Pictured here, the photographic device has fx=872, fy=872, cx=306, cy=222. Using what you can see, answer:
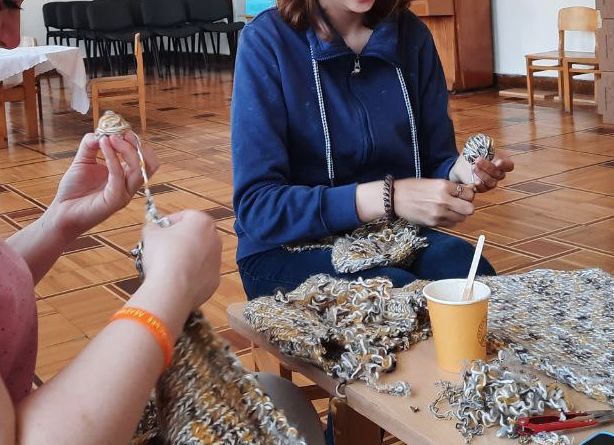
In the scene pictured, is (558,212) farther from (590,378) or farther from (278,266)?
(590,378)

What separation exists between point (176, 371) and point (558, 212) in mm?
2962

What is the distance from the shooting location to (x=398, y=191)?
1.52 meters

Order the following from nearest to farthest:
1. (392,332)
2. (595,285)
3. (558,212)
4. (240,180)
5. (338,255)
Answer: (392,332) < (595,285) < (338,255) < (240,180) < (558,212)

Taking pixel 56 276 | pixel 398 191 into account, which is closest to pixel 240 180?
pixel 398 191

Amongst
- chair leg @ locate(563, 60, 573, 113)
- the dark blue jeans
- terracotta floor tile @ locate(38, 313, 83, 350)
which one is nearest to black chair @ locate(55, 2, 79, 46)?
chair leg @ locate(563, 60, 573, 113)

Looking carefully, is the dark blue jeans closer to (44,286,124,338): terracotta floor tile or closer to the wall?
(44,286,124,338): terracotta floor tile

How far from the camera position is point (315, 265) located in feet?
5.02

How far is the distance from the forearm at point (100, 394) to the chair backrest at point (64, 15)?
10325 millimetres

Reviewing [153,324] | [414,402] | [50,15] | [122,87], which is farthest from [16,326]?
[50,15]

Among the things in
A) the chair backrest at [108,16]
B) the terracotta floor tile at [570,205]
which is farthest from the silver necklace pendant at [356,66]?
the chair backrest at [108,16]

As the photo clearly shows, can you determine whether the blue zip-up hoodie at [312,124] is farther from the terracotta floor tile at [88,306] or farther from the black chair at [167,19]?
the black chair at [167,19]

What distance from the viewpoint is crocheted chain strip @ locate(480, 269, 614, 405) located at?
0.99 meters

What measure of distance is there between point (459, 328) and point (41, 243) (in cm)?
54

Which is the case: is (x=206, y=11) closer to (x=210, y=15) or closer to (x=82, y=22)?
(x=210, y=15)
